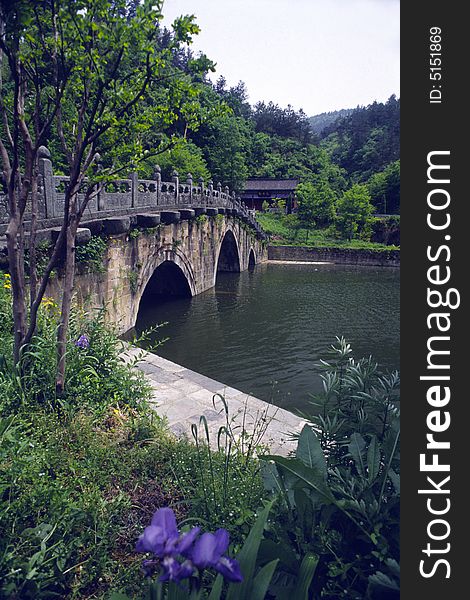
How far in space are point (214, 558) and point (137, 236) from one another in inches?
418

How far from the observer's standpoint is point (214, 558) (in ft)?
4.06

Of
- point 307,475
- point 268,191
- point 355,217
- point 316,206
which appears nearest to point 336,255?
point 355,217

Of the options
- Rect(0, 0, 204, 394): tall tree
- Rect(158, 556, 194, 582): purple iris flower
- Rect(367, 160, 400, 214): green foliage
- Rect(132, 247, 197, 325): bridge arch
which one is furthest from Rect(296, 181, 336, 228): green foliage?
Rect(158, 556, 194, 582): purple iris flower

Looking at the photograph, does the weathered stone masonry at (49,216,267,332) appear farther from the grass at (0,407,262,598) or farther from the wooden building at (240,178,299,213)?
the wooden building at (240,178,299,213)

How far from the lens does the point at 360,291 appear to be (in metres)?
22.3

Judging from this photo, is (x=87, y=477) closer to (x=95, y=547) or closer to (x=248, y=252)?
(x=95, y=547)

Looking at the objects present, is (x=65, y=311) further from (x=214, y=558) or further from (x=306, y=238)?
(x=306, y=238)

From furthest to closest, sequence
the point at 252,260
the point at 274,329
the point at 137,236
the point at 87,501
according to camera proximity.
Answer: the point at 252,260 < the point at 274,329 < the point at 137,236 < the point at 87,501

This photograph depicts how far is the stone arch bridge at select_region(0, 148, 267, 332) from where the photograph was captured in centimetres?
741

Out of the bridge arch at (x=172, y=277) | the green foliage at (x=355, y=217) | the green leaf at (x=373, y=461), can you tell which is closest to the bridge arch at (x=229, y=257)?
the bridge arch at (x=172, y=277)

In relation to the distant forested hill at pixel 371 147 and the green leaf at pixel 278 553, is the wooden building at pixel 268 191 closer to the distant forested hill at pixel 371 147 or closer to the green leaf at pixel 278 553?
the distant forested hill at pixel 371 147

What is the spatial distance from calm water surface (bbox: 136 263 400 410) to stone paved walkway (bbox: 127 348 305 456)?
0.70 m

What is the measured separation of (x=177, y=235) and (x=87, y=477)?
12.3m

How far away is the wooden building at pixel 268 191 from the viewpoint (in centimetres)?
4709
